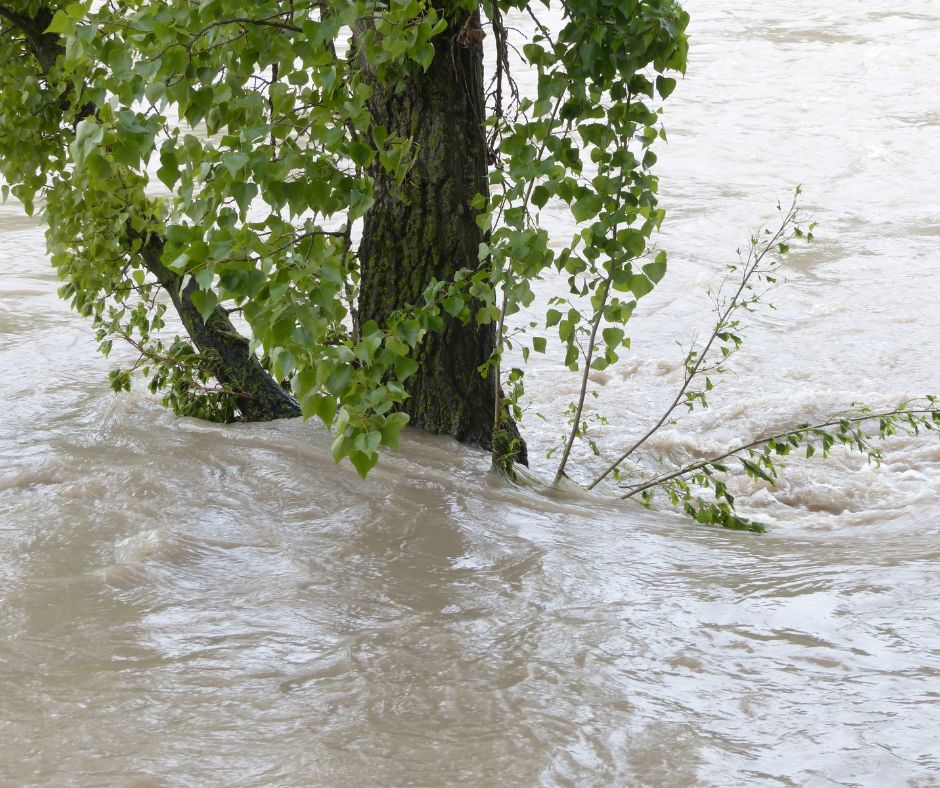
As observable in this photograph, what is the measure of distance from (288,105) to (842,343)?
19.6 feet

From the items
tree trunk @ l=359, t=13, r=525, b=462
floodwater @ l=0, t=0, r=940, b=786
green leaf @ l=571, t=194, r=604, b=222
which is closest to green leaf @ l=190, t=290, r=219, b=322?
floodwater @ l=0, t=0, r=940, b=786

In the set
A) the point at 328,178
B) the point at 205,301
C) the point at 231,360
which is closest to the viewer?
the point at 205,301

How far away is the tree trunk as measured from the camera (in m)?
4.33

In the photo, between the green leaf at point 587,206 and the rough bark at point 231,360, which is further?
the rough bark at point 231,360

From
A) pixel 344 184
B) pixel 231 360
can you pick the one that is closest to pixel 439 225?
pixel 231 360

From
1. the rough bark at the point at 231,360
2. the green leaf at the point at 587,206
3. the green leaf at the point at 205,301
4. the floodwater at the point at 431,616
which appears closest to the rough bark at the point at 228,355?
the rough bark at the point at 231,360

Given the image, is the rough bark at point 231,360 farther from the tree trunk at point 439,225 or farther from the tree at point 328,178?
the tree trunk at point 439,225

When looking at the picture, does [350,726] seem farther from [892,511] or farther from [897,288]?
[897,288]

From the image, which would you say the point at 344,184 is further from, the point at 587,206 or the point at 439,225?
the point at 439,225

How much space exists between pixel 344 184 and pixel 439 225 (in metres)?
1.78

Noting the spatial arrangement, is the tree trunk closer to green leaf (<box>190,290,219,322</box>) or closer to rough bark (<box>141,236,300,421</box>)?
rough bark (<box>141,236,300,421</box>)

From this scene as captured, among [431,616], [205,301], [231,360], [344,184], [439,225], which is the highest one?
[439,225]

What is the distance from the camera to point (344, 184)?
106 inches

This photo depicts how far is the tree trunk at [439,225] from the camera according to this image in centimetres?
433
